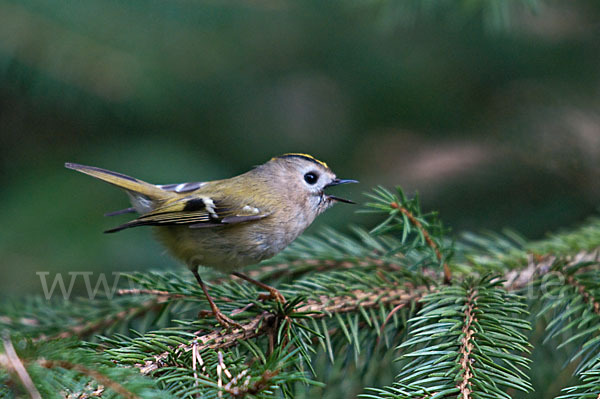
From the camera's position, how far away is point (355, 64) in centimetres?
253

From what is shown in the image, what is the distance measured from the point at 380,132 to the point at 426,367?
164 centimetres

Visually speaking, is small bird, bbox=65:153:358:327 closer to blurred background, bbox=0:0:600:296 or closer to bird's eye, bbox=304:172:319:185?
bird's eye, bbox=304:172:319:185

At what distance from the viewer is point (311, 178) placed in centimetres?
177

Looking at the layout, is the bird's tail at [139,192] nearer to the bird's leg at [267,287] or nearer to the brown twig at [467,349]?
the bird's leg at [267,287]

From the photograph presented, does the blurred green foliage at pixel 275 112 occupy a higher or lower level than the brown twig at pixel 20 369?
higher

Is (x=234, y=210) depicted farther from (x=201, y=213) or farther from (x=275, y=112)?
(x=275, y=112)

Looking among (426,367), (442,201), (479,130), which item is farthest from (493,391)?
(479,130)

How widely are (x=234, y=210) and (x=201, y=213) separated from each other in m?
0.10

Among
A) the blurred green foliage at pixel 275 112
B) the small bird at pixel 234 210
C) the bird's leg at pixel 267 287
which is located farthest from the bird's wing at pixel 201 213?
the blurred green foliage at pixel 275 112

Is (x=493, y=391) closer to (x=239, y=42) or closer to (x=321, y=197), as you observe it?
(x=321, y=197)

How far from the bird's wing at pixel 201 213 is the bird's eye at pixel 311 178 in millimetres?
204

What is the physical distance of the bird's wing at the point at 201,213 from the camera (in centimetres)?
159

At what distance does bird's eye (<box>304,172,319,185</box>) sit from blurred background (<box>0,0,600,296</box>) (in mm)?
235

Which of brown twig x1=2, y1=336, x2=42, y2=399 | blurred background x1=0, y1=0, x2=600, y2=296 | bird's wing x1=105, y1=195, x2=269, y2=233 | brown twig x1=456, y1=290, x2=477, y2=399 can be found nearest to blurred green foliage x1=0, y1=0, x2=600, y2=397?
blurred background x1=0, y1=0, x2=600, y2=296
